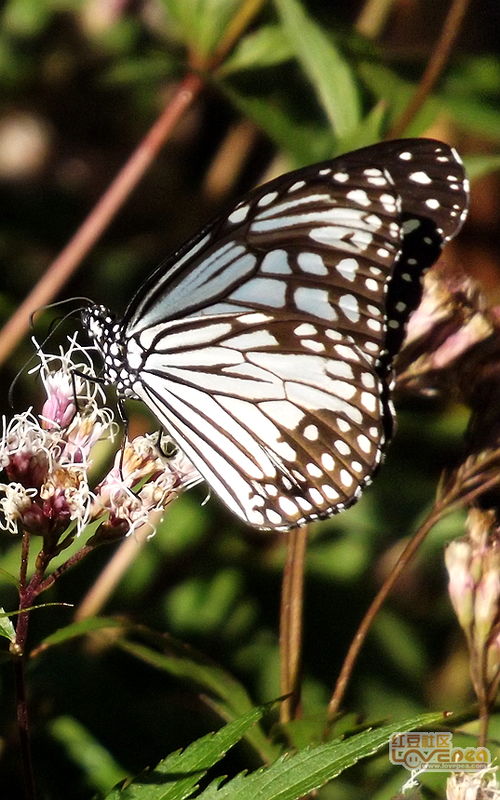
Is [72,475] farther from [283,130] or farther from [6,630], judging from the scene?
[283,130]

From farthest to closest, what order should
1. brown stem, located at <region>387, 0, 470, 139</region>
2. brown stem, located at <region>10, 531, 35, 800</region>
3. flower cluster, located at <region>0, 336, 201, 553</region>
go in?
brown stem, located at <region>387, 0, 470, 139</region> < flower cluster, located at <region>0, 336, 201, 553</region> < brown stem, located at <region>10, 531, 35, 800</region>

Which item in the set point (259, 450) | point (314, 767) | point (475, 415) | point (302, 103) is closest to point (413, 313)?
point (475, 415)

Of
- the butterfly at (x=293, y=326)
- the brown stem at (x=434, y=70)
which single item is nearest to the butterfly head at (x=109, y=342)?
the butterfly at (x=293, y=326)

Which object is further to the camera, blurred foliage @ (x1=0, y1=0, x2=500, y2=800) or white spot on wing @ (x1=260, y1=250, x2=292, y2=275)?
blurred foliage @ (x1=0, y1=0, x2=500, y2=800)

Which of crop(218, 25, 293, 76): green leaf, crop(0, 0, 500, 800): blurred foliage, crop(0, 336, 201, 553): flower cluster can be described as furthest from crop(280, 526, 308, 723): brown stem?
crop(218, 25, 293, 76): green leaf

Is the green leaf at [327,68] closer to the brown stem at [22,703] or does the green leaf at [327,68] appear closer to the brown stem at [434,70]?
the brown stem at [434,70]

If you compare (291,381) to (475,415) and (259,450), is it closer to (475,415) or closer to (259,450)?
(259,450)

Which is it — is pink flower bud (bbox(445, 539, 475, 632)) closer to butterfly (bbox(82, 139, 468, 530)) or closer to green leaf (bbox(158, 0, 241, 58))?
butterfly (bbox(82, 139, 468, 530))
